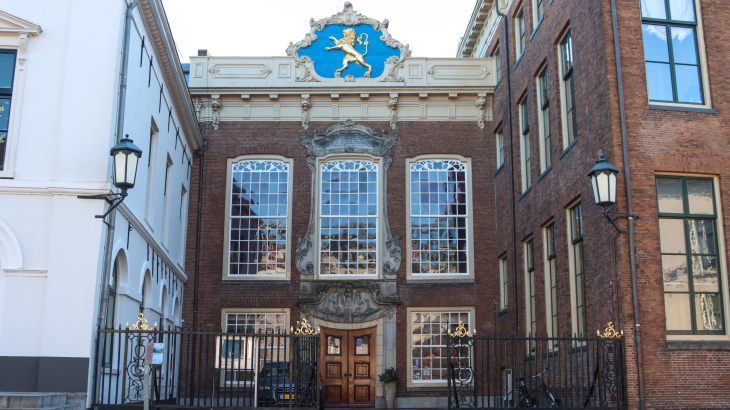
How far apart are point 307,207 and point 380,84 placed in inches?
171

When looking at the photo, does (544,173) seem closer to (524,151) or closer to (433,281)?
(524,151)

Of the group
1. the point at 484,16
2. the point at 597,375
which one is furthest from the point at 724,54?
the point at 484,16

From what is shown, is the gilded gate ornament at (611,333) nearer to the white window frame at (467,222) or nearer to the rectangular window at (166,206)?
the white window frame at (467,222)

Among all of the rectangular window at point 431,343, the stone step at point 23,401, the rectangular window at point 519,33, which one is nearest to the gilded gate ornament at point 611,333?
the stone step at point 23,401

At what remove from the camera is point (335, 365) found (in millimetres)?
20938

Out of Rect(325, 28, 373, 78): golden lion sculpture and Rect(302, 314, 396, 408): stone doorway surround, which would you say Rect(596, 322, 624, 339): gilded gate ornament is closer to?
Rect(302, 314, 396, 408): stone doorway surround

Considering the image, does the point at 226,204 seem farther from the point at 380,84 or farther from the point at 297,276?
the point at 380,84

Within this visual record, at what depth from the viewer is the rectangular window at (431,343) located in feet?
68.3

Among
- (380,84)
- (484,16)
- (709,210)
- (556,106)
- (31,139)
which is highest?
(484,16)

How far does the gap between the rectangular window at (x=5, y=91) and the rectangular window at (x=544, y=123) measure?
11183 millimetres

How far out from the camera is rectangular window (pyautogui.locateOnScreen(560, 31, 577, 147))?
609 inches

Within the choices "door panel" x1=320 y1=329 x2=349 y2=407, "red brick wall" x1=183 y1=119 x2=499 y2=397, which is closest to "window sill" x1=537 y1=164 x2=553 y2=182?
"red brick wall" x1=183 y1=119 x2=499 y2=397

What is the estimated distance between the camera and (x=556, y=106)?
16.2 metres

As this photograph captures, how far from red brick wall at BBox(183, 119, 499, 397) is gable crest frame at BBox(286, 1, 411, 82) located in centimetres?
145
